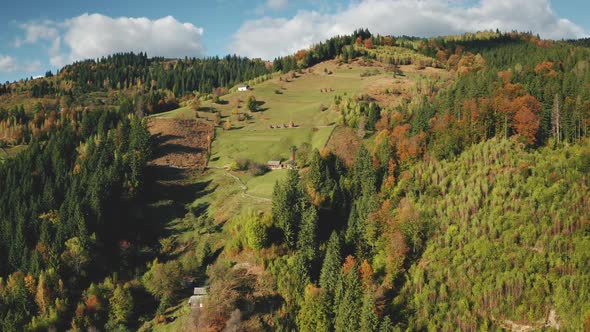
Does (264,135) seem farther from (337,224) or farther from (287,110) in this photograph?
(337,224)

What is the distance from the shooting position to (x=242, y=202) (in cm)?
9112

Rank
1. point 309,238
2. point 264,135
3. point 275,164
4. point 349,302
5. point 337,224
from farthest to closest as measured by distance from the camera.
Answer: point 264,135
point 275,164
point 337,224
point 309,238
point 349,302

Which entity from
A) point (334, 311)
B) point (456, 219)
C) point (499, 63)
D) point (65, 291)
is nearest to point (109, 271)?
point (65, 291)

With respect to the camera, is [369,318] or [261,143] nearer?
[369,318]

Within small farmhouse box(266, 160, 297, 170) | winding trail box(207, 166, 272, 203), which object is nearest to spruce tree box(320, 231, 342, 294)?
winding trail box(207, 166, 272, 203)

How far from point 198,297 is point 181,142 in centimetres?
6174

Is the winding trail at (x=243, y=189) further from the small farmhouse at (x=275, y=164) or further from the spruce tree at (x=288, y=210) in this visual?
the small farmhouse at (x=275, y=164)

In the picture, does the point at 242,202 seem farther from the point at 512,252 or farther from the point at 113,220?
the point at 512,252

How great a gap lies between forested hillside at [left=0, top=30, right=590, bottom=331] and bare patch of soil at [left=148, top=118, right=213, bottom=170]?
1.14 metres

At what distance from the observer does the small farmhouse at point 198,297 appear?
225ft

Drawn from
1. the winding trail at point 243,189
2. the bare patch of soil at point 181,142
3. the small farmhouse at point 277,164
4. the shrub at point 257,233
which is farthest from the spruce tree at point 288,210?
the bare patch of soil at point 181,142

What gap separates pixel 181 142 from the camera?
123m

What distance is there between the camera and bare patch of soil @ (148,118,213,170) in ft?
374

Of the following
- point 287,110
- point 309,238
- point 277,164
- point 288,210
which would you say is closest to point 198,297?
point 309,238
